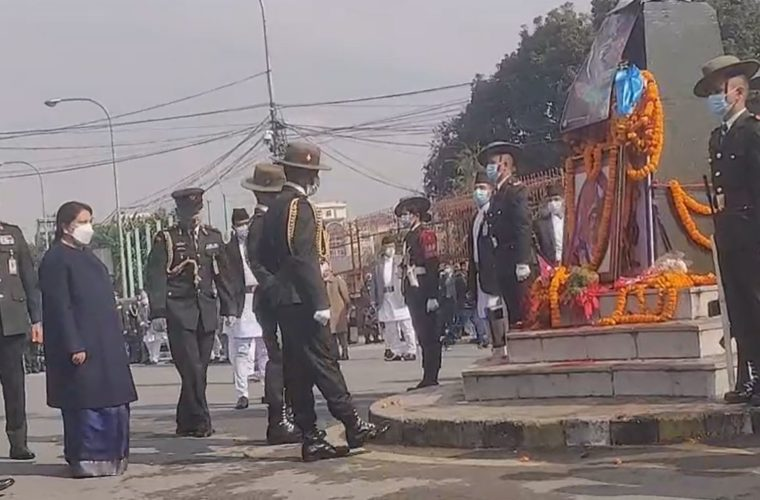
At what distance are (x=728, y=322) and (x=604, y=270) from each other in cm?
210

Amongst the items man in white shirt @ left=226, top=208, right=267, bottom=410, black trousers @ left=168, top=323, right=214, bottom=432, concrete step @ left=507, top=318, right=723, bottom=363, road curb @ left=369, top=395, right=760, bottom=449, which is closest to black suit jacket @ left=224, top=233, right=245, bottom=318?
man in white shirt @ left=226, top=208, right=267, bottom=410

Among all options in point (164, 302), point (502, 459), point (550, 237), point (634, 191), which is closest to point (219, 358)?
point (550, 237)

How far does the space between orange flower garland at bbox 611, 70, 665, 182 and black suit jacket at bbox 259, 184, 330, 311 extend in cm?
292

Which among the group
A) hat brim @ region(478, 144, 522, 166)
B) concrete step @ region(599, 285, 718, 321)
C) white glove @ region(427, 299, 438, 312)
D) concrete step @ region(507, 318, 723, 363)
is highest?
hat brim @ region(478, 144, 522, 166)

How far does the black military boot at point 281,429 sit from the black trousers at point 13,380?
1.96 m

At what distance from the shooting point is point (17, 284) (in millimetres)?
9852

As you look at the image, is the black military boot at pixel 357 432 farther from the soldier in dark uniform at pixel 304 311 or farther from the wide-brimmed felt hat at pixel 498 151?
the wide-brimmed felt hat at pixel 498 151

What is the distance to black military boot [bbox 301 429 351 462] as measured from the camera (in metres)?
8.34

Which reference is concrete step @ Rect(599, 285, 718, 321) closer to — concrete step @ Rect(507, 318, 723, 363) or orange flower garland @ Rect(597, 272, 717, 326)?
orange flower garland @ Rect(597, 272, 717, 326)

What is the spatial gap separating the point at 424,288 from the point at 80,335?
181 inches

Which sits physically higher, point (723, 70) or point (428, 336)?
point (723, 70)

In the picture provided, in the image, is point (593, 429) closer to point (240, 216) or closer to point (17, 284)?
point (17, 284)

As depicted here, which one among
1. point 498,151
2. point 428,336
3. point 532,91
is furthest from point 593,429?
point 532,91

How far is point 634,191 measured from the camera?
9.97 m
